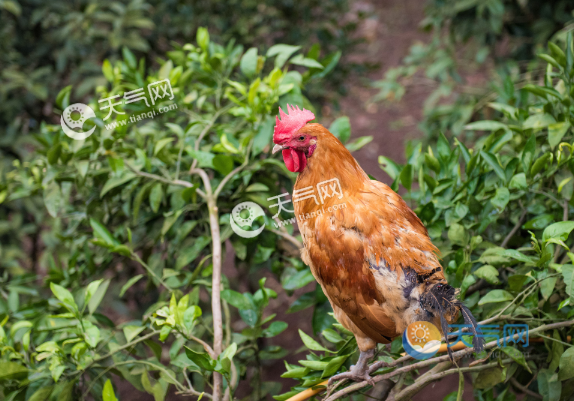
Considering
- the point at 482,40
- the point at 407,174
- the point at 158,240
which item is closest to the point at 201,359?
the point at 158,240

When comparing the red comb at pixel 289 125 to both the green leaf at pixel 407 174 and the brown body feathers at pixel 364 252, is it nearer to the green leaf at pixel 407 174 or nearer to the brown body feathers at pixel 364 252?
the brown body feathers at pixel 364 252

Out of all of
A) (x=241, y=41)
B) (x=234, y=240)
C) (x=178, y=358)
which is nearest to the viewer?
(x=178, y=358)

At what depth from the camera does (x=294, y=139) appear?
1.33 m

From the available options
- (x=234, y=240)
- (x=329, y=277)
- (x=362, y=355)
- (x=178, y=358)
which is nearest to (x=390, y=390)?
(x=362, y=355)

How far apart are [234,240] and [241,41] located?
2.35 m

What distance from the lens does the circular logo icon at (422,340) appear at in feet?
3.71

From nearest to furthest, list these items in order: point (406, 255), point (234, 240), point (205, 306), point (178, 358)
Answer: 1. point (406, 255)
2. point (178, 358)
3. point (234, 240)
4. point (205, 306)

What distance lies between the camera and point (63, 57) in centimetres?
315

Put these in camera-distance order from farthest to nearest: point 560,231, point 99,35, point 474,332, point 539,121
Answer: point 99,35, point 539,121, point 560,231, point 474,332

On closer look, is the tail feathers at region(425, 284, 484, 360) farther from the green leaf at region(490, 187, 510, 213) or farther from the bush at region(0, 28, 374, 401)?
the bush at region(0, 28, 374, 401)

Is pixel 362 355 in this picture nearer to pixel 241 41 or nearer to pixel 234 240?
pixel 234 240

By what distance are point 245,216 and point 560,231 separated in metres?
1.01

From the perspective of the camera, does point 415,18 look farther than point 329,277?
Yes

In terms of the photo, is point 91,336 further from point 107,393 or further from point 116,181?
point 116,181
